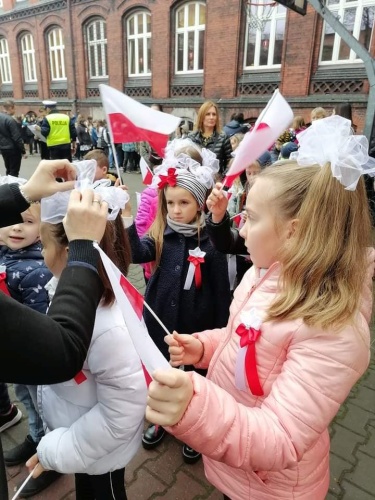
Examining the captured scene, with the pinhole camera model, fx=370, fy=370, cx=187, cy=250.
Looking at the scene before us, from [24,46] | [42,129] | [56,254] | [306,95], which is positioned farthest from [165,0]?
[56,254]

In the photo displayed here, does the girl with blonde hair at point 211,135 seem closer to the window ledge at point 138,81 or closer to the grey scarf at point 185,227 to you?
the grey scarf at point 185,227

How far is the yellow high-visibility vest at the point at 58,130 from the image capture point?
8.80 meters

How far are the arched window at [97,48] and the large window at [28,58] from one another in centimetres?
492

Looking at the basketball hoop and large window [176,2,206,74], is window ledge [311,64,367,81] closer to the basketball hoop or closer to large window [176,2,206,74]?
the basketball hoop

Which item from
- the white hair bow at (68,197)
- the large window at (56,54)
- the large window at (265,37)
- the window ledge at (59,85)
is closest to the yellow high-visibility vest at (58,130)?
the large window at (265,37)

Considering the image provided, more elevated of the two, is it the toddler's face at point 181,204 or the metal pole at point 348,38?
the metal pole at point 348,38

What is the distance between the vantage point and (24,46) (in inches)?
811

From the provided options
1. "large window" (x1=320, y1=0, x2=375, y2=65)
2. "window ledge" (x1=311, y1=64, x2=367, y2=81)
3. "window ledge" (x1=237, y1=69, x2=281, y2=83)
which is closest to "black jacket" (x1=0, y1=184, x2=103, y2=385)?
"window ledge" (x1=311, y1=64, x2=367, y2=81)

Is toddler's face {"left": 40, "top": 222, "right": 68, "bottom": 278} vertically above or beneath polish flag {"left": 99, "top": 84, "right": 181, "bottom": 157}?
beneath

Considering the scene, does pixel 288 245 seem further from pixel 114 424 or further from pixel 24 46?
pixel 24 46

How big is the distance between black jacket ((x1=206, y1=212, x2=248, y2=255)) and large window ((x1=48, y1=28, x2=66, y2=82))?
20.1 metres

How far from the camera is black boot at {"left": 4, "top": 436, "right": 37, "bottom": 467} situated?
2182mm

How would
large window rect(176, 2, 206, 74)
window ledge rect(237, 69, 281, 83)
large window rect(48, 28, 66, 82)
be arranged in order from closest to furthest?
1. window ledge rect(237, 69, 281, 83)
2. large window rect(176, 2, 206, 74)
3. large window rect(48, 28, 66, 82)

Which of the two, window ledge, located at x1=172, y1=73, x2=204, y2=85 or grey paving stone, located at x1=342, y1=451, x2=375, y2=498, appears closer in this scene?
grey paving stone, located at x1=342, y1=451, x2=375, y2=498
